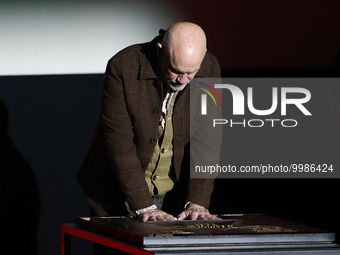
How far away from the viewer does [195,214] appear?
1763mm

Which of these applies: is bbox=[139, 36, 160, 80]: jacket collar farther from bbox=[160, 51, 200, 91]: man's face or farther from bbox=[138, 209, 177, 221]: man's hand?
bbox=[138, 209, 177, 221]: man's hand

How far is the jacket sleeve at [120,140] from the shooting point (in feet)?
5.98

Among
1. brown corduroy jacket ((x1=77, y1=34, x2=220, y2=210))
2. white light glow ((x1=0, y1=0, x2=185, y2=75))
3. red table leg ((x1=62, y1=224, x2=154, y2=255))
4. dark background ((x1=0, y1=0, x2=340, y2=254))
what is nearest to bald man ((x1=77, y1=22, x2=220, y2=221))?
brown corduroy jacket ((x1=77, y1=34, x2=220, y2=210))

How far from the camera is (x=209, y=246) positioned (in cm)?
132

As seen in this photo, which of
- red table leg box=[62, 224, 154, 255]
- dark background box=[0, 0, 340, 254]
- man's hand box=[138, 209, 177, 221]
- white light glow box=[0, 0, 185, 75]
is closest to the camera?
red table leg box=[62, 224, 154, 255]

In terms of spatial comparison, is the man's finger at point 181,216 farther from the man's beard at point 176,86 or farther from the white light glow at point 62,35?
the white light glow at point 62,35

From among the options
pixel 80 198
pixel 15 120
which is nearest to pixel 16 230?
pixel 80 198

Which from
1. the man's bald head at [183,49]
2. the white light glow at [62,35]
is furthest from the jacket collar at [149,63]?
the white light glow at [62,35]

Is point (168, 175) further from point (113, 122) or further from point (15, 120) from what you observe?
point (15, 120)

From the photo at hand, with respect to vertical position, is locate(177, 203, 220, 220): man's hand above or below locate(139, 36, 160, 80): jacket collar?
below

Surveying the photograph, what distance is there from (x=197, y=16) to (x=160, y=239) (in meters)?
1.73

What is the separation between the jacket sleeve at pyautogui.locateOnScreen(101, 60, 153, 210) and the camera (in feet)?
5.98

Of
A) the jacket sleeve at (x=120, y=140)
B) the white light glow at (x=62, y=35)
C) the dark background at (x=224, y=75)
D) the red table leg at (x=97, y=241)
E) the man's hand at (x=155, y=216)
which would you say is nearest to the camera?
the red table leg at (x=97, y=241)

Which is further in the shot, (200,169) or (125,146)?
(200,169)
